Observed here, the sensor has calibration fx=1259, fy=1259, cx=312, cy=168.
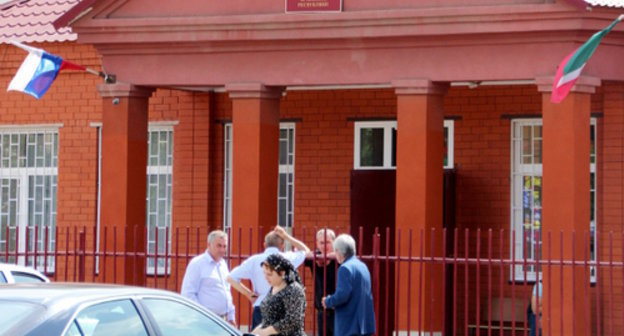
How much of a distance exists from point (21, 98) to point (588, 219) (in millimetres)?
9033

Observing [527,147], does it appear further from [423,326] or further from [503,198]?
[423,326]

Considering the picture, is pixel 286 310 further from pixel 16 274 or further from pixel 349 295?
pixel 16 274

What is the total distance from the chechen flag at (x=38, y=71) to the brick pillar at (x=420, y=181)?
4.06 metres

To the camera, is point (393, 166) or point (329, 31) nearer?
point (329, 31)

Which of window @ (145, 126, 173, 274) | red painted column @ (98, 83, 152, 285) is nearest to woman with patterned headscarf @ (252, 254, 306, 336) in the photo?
red painted column @ (98, 83, 152, 285)

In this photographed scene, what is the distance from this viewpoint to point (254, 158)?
1513 centimetres

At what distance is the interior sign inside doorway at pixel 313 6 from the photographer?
14727 mm

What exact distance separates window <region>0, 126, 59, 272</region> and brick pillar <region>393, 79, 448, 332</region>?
254 inches

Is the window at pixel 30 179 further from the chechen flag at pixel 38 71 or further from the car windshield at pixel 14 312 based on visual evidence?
the car windshield at pixel 14 312

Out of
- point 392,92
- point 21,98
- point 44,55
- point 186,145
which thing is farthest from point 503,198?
point 21,98

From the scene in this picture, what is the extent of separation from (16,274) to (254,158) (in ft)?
15.8

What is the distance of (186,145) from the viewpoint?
712 inches

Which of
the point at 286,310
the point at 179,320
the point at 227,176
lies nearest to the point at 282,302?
the point at 286,310

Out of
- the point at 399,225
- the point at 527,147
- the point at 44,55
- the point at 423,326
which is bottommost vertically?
the point at 423,326
